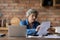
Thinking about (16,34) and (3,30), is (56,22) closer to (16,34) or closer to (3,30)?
(3,30)

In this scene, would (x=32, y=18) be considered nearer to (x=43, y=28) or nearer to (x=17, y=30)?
(x=43, y=28)

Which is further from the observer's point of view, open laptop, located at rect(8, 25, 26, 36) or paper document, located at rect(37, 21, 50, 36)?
paper document, located at rect(37, 21, 50, 36)

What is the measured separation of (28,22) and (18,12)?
52.3 inches

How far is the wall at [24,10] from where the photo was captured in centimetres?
424

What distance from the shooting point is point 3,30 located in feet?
13.5

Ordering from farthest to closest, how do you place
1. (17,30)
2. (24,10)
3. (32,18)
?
(24,10)
(32,18)
(17,30)

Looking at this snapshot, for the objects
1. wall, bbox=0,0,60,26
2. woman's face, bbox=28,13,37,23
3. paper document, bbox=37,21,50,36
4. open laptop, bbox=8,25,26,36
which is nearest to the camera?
A: open laptop, bbox=8,25,26,36

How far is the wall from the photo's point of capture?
424 centimetres

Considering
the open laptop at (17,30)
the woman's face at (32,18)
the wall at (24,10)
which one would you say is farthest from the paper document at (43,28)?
the wall at (24,10)

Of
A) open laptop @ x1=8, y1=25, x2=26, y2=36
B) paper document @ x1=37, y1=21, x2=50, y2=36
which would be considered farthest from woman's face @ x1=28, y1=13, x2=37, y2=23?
open laptop @ x1=8, y1=25, x2=26, y2=36

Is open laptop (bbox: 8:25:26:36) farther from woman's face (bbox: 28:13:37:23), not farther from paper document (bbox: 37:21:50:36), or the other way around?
woman's face (bbox: 28:13:37:23)

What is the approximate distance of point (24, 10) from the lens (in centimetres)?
429

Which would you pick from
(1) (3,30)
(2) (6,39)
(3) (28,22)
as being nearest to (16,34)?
(2) (6,39)

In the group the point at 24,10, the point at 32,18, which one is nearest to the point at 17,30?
the point at 32,18
